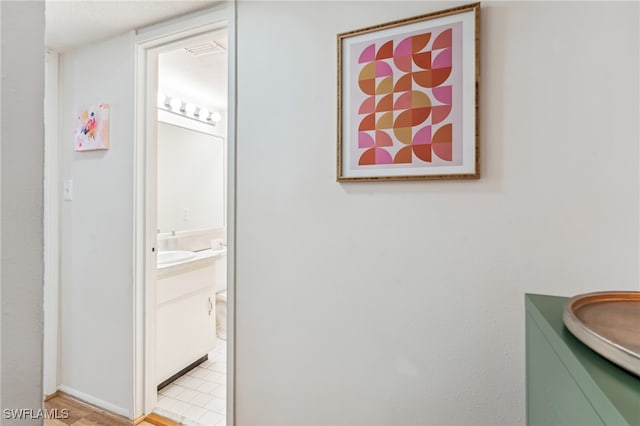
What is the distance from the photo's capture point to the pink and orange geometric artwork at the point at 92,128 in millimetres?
1998

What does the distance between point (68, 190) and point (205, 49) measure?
1314 mm

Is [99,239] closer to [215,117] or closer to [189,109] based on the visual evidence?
[189,109]

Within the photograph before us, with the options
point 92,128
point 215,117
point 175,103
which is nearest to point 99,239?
point 92,128

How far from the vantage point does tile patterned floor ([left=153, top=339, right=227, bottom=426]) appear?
191 centimetres

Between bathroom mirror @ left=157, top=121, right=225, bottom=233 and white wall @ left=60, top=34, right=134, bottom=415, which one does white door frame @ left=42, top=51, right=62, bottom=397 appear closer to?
white wall @ left=60, top=34, right=134, bottom=415

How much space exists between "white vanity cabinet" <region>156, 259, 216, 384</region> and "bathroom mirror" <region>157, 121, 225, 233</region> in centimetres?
62

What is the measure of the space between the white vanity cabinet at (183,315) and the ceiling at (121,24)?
1.46 meters

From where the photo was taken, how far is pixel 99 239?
80.6 inches

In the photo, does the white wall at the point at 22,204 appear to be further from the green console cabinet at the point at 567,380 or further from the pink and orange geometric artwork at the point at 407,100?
the pink and orange geometric artwork at the point at 407,100

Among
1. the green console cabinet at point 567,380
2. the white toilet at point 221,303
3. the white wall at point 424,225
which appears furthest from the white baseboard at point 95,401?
the green console cabinet at point 567,380

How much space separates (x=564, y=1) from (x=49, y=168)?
9.38 feet

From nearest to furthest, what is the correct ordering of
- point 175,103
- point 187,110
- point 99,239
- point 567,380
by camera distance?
point 567,380
point 99,239
point 175,103
point 187,110

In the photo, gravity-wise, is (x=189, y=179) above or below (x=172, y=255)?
above

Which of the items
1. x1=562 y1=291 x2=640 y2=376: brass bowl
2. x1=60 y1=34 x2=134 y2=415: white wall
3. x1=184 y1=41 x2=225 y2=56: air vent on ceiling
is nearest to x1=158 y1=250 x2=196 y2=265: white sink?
x1=60 y1=34 x2=134 y2=415: white wall
